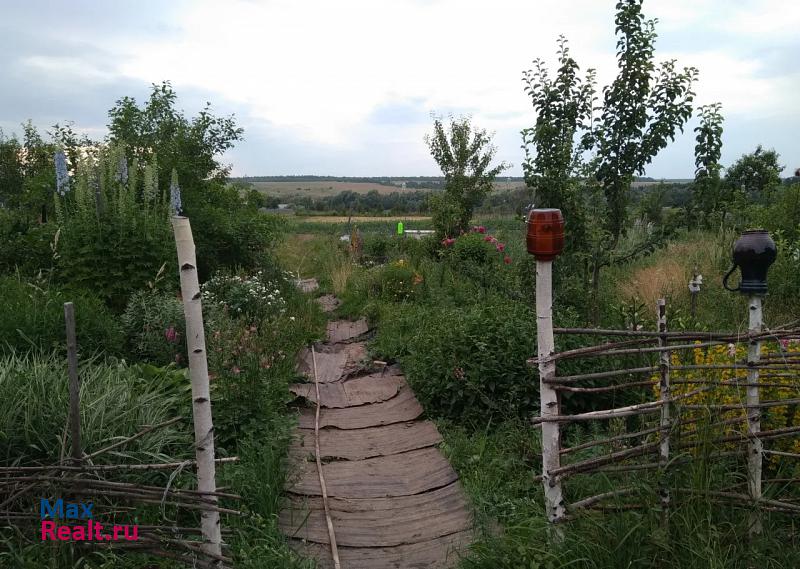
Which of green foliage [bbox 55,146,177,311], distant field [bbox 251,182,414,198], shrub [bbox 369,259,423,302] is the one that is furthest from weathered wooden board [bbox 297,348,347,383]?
distant field [bbox 251,182,414,198]

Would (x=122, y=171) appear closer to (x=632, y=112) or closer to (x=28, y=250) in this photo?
(x=28, y=250)

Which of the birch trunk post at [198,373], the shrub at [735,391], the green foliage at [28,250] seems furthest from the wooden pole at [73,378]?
the green foliage at [28,250]

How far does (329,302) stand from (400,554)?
8.36 m

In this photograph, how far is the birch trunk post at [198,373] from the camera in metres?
2.59

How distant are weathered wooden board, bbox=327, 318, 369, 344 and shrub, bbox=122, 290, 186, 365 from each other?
294 centimetres

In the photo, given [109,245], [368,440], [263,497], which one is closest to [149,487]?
[263,497]

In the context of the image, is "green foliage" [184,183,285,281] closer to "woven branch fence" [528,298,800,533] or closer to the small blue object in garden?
the small blue object in garden

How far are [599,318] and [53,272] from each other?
6037mm

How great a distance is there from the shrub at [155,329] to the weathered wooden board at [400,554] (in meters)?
2.70

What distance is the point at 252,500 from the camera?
11.7ft

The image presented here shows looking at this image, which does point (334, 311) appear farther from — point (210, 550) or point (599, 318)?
point (210, 550)

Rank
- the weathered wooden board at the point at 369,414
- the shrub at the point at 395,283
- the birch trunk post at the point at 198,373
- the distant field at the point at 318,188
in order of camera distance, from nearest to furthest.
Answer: the birch trunk post at the point at 198,373, the weathered wooden board at the point at 369,414, the shrub at the point at 395,283, the distant field at the point at 318,188

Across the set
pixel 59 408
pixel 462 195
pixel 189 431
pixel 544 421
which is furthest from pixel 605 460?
pixel 462 195

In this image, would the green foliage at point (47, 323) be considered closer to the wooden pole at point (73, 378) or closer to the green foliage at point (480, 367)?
the wooden pole at point (73, 378)
